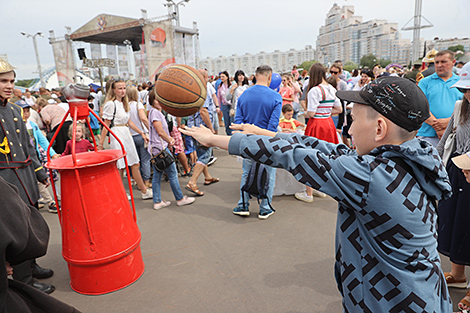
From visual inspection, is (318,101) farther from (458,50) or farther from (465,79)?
(458,50)

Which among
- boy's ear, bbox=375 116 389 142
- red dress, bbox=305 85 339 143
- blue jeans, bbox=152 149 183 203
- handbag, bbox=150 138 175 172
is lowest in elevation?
blue jeans, bbox=152 149 183 203

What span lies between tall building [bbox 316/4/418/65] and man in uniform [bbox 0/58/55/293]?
86.3m

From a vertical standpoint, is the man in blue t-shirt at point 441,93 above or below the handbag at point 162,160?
above

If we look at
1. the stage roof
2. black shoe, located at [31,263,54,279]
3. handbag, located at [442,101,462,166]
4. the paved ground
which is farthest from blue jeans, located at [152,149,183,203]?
the stage roof

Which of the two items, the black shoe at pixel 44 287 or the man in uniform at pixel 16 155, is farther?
the black shoe at pixel 44 287

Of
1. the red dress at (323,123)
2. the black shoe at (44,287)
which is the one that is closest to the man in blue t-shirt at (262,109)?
the red dress at (323,123)

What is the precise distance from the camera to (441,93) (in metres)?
3.80

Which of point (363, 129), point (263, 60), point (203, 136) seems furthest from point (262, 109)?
point (263, 60)

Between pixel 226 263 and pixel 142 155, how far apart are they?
10.3 ft

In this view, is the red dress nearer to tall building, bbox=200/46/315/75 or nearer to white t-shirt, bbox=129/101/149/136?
white t-shirt, bbox=129/101/149/136

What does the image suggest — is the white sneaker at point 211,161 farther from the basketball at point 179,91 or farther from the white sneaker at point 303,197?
the basketball at point 179,91

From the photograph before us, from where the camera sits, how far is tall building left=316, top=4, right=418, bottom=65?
284ft

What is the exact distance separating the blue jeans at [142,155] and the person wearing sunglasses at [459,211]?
4789 millimetres

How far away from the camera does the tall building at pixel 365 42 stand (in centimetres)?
8650
